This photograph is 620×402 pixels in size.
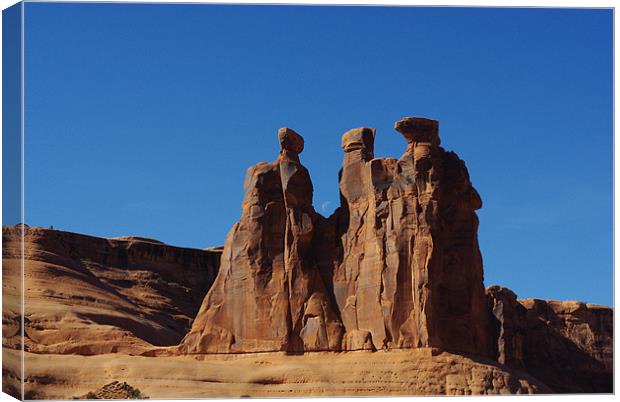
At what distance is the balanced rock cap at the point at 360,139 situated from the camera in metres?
81.5

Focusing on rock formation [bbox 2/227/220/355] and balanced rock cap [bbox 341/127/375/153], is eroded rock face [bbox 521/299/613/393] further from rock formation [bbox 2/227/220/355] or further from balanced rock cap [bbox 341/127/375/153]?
rock formation [bbox 2/227/220/355]

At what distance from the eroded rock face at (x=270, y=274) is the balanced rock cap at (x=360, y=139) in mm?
2887

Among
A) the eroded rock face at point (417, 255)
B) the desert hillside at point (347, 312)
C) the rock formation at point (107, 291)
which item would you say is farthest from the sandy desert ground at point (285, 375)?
the rock formation at point (107, 291)

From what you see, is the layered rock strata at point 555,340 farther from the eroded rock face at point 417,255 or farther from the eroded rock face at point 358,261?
the eroded rock face at point 417,255

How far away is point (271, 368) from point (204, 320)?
25.1ft

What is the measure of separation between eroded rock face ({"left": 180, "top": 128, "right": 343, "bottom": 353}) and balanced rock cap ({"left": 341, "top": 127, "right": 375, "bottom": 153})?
114 inches

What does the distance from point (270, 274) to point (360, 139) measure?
9.02 meters

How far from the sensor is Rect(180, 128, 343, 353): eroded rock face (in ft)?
263

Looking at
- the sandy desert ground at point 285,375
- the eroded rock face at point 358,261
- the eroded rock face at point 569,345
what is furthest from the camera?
the eroded rock face at point 569,345

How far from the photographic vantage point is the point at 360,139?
8150cm

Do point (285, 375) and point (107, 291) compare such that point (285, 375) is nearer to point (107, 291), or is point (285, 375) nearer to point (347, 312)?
point (347, 312)

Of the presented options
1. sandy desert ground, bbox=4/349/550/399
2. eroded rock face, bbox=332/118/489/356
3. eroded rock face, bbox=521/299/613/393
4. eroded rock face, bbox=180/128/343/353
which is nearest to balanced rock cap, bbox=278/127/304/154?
eroded rock face, bbox=180/128/343/353

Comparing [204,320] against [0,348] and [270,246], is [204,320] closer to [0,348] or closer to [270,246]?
[270,246]

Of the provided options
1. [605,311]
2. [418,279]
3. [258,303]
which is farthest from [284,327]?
[605,311]
